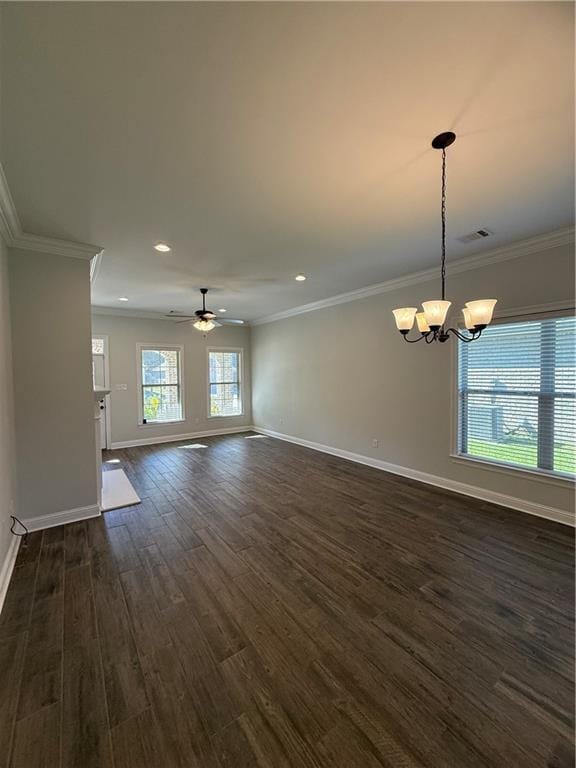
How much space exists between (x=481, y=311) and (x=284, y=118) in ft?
5.60

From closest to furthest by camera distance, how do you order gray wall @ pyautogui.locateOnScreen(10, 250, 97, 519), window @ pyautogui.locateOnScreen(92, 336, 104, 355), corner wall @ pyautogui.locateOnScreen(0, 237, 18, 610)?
1. corner wall @ pyautogui.locateOnScreen(0, 237, 18, 610)
2. gray wall @ pyautogui.locateOnScreen(10, 250, 97, 519)
3. window @ pyautogui.locateOnScreen(92, 336, 104, 355)

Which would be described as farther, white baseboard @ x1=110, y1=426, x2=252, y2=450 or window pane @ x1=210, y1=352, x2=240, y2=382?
window pane @ x1=210, y1=352, x2=240, y2=382

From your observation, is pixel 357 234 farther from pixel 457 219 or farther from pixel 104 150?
pixel 104 150

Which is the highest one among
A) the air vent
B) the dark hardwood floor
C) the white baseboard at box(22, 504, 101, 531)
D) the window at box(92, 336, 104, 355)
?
the air vent

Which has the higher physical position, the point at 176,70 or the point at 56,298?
the point at 176,70

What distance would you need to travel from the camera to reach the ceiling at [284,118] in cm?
122

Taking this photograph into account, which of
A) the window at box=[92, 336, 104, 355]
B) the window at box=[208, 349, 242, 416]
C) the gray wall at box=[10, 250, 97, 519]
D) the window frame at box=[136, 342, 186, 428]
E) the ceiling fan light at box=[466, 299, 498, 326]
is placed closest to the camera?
the ceiling fan light at box=[466, 299, 498, 326]

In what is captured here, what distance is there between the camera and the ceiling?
1.22 m

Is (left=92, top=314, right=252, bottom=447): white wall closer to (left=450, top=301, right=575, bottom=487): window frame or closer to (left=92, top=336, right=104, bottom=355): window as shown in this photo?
(left=92, top=336, right=104, bottom=355): window

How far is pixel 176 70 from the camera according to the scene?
4.58 ft

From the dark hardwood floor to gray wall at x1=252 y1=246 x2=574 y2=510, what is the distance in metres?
1.01

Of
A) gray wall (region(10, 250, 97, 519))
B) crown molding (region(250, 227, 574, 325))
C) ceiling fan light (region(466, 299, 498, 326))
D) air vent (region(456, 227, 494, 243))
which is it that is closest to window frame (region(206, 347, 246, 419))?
crown molding (region(250, 227, 574, 325))

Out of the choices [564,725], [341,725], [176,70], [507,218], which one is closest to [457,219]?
[507,218]

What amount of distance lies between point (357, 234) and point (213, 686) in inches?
141
